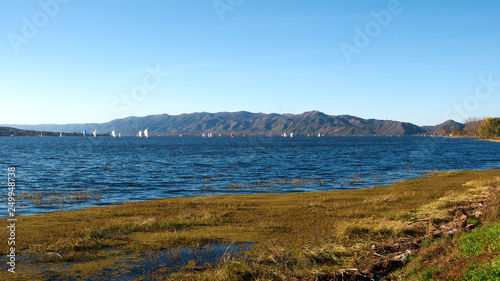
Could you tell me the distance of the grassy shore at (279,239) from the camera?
9.87 metres

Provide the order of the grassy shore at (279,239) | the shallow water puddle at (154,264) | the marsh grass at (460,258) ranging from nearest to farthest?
the marsh grass at (460,258)
the grassy shore at (279,239)
the shallow water puddle at (154,264)

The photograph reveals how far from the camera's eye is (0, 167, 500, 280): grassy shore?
987cm

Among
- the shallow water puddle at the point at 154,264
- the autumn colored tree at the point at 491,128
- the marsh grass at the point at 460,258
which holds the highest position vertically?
the autumn colored tree at the point at 491,128

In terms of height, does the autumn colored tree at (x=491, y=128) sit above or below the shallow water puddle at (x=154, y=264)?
above

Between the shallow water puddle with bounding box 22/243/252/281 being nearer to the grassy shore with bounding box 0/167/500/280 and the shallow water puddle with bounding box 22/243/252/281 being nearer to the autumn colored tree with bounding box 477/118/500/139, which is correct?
the grassy shore with bounding box 0/167/500/280

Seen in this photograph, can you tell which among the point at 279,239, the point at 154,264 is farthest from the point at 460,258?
the point at 154,264

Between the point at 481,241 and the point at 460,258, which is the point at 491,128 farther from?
the point at 460,258

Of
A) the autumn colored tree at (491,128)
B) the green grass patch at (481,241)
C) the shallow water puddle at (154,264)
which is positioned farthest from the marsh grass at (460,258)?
the autumn colored tree at (491,128)

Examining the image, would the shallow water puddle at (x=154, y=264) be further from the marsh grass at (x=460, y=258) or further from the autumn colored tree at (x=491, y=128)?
the autumn colored tree at (x=491, y=128)

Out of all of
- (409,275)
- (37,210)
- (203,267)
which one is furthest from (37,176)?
(409,275)

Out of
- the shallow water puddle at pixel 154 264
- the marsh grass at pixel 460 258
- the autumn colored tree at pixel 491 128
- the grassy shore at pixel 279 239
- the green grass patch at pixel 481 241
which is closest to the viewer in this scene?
the marsh grass at pixel 460 258

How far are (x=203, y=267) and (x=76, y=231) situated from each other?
7.13 meters

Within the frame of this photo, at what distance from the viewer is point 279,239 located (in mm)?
14391

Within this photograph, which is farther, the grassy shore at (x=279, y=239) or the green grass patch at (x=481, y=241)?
the grassy shore at (x=279, y=239)
